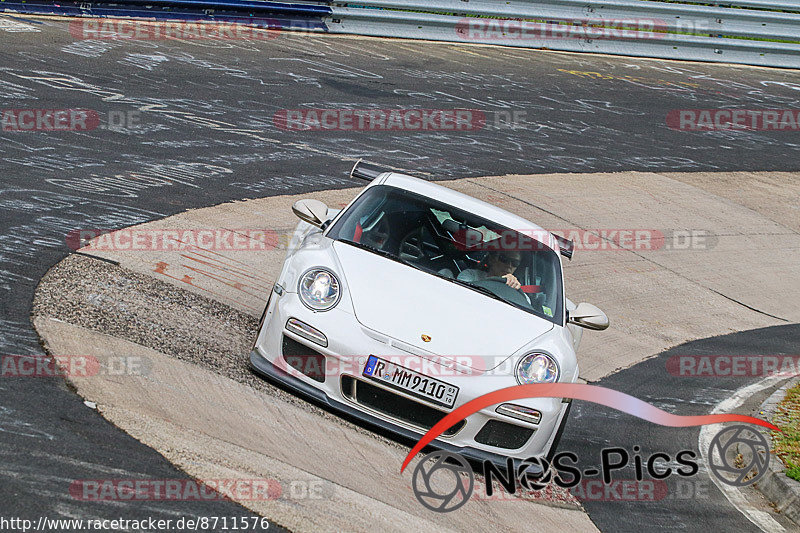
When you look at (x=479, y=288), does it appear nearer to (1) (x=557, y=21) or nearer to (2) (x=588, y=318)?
(2) (x=588, y=318)

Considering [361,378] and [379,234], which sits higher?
[379,234]

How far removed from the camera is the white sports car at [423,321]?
528 centimetres

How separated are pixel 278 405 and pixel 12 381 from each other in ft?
5.00

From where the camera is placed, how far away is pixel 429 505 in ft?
16.6

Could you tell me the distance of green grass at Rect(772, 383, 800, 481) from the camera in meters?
6.35

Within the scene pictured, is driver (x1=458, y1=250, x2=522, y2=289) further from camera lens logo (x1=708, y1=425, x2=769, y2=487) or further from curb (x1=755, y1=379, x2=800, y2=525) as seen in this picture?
curb (x1=755, y1=379, x2=800, y2=525)

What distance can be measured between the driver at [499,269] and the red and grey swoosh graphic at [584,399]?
34.2 inches

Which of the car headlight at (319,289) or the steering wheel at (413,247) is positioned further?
the steering wheel at (413,247)

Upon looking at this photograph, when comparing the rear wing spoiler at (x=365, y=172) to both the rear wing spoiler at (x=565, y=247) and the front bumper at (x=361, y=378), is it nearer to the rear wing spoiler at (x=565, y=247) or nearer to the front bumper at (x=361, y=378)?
the rear wing spoiler at (x=565, y=247)

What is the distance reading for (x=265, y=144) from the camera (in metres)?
11.7

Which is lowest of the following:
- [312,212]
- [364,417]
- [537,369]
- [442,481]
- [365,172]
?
[442,481]

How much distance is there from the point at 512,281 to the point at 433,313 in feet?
3.10

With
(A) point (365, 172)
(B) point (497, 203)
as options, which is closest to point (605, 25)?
(B) point (497, 203)

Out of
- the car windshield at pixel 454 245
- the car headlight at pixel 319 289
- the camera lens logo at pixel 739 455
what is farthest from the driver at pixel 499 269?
the camera lens logo at pixel 739 455
